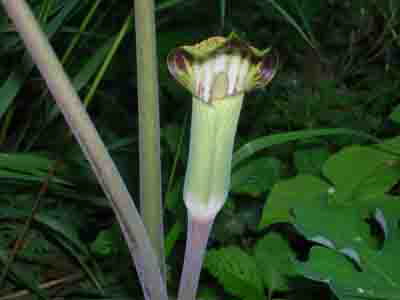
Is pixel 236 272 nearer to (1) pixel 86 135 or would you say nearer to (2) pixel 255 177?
(2) pixel 255 177

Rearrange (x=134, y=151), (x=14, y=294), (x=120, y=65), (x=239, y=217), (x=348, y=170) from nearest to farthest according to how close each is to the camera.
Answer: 1. (x=348, y=170)
2. (x=239, y=217)
3. (x=14, y=294)
4. (x=134, y=151)
5. (x=120, y=65)

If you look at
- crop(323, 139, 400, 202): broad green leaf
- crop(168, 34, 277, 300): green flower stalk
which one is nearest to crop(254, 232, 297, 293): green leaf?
crop(323, 139, 400, 202): broad green leaf

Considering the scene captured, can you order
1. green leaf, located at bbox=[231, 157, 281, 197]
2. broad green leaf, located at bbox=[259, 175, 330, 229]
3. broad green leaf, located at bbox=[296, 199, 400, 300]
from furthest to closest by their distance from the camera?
green leaf, located at bbox=[231, 157, 281, 197]
broad green leaf, located at bbox=[259, 175, 330, 229]
broad green leaf, located at bbox=[296, 199, 400, 300]

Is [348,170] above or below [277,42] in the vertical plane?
below

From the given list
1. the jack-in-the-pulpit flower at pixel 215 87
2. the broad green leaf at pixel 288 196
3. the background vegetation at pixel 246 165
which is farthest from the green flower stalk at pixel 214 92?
the broad green leaf at pixel 288 196

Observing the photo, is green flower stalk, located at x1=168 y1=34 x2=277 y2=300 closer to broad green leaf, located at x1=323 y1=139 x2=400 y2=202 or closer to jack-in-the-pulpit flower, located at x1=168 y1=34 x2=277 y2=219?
jack-in-the-pulpit flower, located at x1=168 y1=34 x2=277 y2=219

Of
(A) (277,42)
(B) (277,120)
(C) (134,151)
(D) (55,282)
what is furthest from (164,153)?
(A) (277,42)

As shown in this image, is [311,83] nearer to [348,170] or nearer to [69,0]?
[348,170]
